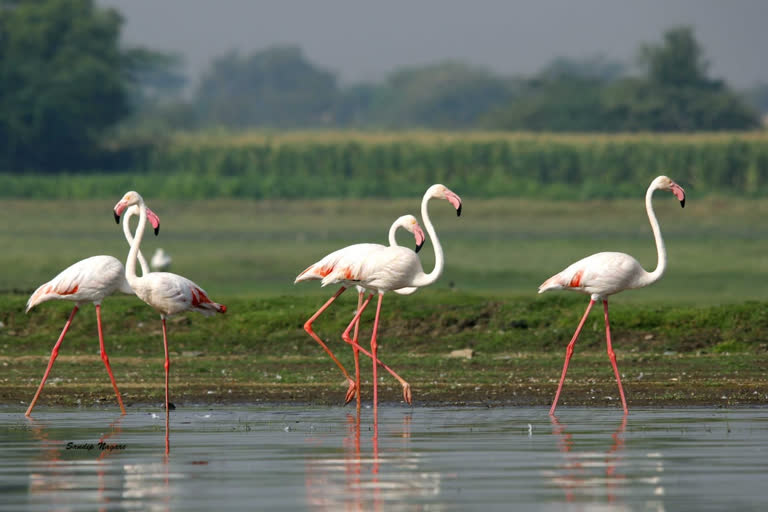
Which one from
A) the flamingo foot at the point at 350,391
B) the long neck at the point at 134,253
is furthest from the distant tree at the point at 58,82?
the flamingo foot at the point at 350,391

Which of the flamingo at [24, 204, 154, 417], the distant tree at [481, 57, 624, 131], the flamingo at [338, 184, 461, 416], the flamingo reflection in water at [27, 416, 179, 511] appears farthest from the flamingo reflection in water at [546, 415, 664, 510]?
the distant tree at [481, 57, 624, 131]

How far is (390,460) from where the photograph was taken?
11945 millimetres

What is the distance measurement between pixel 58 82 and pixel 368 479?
183ft

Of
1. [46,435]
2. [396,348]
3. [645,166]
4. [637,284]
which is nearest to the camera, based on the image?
[46,435]

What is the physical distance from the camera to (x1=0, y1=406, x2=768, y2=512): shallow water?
1019 centimetres

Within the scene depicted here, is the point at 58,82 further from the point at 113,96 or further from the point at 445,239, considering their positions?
the point at 445,239

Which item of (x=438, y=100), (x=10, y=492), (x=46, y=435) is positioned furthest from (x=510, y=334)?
(x=438, y=100)

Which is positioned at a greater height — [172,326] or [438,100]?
[438,100]

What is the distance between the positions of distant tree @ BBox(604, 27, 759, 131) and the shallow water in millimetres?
50066

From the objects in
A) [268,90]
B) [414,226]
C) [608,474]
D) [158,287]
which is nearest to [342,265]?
[414,226]

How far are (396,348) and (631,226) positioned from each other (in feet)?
75.2

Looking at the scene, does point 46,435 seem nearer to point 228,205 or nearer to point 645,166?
point 228,205

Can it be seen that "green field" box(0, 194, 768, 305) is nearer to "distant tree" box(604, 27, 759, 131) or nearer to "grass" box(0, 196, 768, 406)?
"grass" box(0, 196, 768, 406)

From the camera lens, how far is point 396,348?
866 inches
